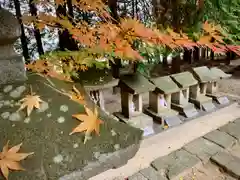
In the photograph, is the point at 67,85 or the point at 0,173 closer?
the point at 0,173

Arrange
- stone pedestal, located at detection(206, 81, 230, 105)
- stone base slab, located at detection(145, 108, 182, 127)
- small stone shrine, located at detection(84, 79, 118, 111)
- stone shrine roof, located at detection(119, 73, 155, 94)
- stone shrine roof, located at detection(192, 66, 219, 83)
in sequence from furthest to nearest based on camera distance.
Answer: stone pedestal, located at detection(206, 81, 230, 105)
stone shrine roof, located at detection(192, 66, 219, 83)
stone base slab, located at detection(145, 108, 182, 127)
stone shrine roof, located at detection(119, 73, 155, 94)
small stone shrine, located at detection(84, 79, 118, 111)

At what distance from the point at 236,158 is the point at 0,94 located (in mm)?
3149

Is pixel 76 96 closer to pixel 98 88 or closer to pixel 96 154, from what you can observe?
pixel 96 154

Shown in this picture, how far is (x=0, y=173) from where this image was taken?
64 cm

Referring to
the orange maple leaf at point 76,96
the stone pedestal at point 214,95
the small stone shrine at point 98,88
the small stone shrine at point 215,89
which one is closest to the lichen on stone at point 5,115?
the orange maple leaf at point 76,96

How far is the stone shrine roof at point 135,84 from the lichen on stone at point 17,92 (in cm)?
261

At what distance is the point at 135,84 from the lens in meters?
3.51

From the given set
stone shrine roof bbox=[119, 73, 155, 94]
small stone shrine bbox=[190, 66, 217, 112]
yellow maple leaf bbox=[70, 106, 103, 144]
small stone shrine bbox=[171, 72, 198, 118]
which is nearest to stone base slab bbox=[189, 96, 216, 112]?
small stone shrine bbox=[190, 66, 217, 112]

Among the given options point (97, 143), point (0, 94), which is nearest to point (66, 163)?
point (97, 143)

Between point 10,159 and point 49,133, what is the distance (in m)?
0.15

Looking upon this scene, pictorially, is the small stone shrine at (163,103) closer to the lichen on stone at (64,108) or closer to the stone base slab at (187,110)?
the stone base slab at (187,110)

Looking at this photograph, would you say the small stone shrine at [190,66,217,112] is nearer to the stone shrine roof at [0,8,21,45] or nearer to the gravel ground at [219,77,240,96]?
the gravel ground at [219,77,240,96]

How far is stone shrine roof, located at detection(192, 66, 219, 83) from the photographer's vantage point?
4.40 m

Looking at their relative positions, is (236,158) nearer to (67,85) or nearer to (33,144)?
(67,85)
